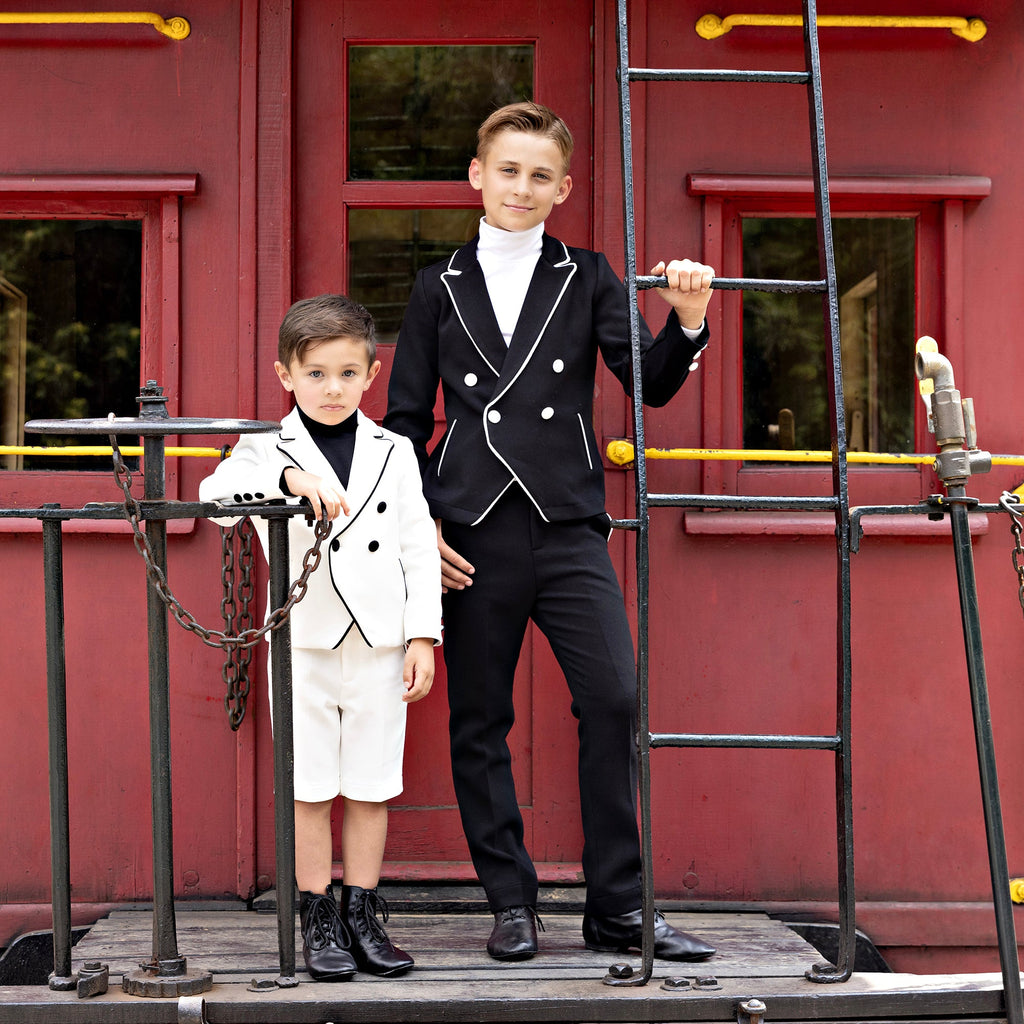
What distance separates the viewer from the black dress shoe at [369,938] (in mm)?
2598

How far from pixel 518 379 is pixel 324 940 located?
1363mm

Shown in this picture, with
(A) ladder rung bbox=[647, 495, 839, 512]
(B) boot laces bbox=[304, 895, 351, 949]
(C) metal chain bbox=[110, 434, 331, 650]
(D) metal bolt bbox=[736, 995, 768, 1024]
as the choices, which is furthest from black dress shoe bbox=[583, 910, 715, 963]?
(C) metal chain bbox=[110, 434, 331, 650]

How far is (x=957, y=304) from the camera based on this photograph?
343 cm

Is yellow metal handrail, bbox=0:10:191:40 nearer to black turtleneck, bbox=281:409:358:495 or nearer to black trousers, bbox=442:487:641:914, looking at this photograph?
black turtleneck, bbox=281:409:358:495

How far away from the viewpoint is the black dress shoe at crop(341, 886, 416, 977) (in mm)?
2598

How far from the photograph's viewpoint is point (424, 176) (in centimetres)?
354

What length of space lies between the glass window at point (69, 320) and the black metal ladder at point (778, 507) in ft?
5.54

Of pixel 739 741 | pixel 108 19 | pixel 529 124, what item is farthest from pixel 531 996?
pixel 108 19

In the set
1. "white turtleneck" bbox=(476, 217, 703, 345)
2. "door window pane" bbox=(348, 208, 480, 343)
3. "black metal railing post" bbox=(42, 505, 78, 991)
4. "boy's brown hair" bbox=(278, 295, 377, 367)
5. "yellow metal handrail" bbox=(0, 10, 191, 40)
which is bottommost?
"black metal railing post" bbox=(42, 505, 78, 991)

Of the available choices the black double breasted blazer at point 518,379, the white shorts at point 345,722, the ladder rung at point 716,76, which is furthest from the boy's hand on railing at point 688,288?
the white shorts at point 345,722

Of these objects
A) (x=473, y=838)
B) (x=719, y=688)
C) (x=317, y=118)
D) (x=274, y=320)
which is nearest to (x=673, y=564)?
(x=719, y=688)

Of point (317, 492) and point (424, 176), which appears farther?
point (424, 176)

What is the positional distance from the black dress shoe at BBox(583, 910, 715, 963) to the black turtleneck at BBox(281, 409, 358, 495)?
1.22m

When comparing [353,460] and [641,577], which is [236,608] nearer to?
[353,460]
